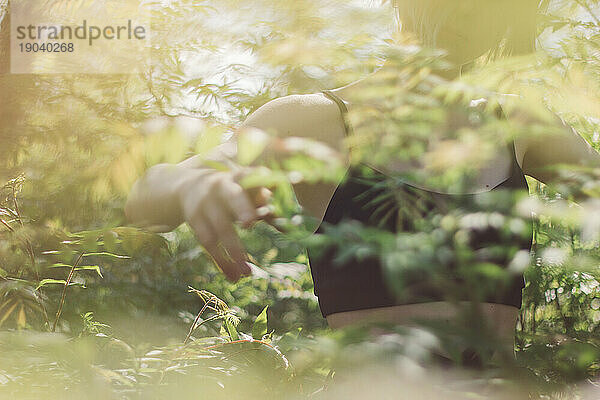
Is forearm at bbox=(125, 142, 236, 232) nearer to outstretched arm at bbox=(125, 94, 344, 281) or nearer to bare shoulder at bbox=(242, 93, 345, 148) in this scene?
outstretched arm at bbox=(125, 94, 344, 281)

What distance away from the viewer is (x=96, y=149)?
28.7 inches

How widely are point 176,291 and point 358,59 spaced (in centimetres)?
66

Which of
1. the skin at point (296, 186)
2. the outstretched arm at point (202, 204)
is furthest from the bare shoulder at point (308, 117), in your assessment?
the outstretched arm at point (202, 204)

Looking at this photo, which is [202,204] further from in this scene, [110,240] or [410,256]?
[110,240]

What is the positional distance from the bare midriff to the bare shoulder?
152 mm

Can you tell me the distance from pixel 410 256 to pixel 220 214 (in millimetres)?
98

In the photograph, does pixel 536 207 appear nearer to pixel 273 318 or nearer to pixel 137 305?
pixel 137 305

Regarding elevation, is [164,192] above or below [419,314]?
above

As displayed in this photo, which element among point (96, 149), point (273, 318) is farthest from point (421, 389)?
point (273, 318)

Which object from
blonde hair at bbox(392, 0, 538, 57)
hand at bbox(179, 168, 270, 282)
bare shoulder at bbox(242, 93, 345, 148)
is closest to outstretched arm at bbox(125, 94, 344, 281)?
hand at bbox(179, 168, 270, 282)

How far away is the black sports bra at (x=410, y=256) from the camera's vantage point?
30 cm

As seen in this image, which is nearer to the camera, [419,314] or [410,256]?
[410,256]

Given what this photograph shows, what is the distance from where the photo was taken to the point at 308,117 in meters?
0.45

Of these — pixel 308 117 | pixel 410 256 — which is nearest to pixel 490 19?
pixel 308 117
